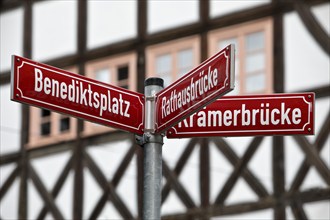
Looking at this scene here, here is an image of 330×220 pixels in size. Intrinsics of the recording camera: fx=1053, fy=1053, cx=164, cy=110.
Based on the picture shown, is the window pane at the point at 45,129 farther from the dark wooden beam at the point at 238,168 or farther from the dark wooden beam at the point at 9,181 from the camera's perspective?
the dark wooden beam at the point at 238,168

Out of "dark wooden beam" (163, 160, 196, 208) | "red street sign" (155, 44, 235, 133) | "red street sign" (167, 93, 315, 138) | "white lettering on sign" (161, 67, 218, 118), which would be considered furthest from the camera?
"dark wooden beam" (163, 160, 196, 208)

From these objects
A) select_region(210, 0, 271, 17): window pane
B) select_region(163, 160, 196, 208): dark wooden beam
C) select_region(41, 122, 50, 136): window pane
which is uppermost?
select_region(210, 0, 271, 17): window pane

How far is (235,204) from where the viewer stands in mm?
12297

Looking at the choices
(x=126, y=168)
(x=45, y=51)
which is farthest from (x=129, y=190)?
(x=45, y=51)

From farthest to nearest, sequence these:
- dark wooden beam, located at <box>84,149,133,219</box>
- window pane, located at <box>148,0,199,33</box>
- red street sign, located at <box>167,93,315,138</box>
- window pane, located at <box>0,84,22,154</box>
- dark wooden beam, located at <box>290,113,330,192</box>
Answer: window pane, located at <box>0,84,22,154</box> < dark wooden beam, located at <box>84,149,133,219</box> < window pane, located at <box>148,0,199,33</box> < dark wooden beam, located at <box>290,113,330,192</box> < red street sign, located at <box>167,93,315,138</box>

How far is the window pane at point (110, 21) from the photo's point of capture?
13922mm

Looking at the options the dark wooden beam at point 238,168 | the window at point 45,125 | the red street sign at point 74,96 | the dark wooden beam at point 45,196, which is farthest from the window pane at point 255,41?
the red street sign at point 74,96

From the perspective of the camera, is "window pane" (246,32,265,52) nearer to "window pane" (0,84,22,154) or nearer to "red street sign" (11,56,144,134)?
"window pane" (0,84,22,154)

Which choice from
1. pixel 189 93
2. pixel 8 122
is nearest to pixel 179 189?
pixel 8 122

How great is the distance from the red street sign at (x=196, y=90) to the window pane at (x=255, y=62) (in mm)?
6567

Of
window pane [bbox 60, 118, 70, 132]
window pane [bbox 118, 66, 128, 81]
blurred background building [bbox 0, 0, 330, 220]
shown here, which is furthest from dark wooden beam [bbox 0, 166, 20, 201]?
window pane [bbox 118, 66, 128, 81]

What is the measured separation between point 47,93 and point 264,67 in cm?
684

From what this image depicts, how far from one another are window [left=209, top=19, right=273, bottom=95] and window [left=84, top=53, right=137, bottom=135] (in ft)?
4.80

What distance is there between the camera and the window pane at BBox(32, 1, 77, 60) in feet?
47.9
